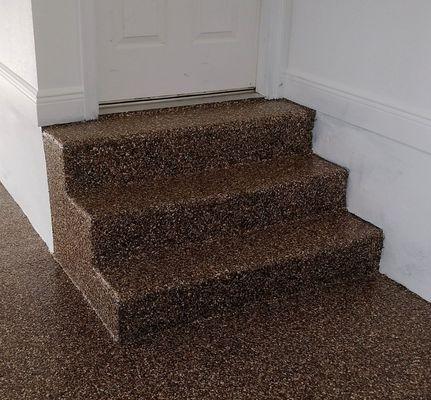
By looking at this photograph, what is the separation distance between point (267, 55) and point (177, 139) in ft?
2.23

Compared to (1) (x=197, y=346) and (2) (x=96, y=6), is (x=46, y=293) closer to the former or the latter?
(1) (x=197, y=346)

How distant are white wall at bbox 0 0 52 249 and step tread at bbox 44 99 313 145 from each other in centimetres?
16

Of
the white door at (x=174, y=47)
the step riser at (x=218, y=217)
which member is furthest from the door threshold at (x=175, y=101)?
the step riser at (x=218, y=217)

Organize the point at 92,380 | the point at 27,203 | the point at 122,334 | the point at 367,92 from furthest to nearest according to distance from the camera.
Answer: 1. the point at 27,203
2. the point at 367,92
3. the point at 122,334
4. the point at 92,380

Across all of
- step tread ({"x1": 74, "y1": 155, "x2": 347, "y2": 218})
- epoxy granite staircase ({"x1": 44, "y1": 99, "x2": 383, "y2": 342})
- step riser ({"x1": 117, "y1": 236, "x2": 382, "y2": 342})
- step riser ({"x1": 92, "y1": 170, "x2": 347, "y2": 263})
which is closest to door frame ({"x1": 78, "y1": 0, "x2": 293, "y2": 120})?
epoxy granite staircase ({"x1": 44, "y1": 99, "x2": 383, "y2": 342})

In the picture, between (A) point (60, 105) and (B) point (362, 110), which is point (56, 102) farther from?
(B) point (362, 110)

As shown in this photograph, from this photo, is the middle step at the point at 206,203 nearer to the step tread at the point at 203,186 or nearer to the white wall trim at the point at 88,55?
the step tread at the point at 203,186

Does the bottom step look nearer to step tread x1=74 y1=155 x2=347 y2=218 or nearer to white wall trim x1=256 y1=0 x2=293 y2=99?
step tread x1=74 y1=155 x2=347 y2=218

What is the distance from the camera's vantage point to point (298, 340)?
185cm

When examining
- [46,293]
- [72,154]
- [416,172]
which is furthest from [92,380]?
[416,172]

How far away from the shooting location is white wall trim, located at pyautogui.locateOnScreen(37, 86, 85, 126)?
215 centimetres

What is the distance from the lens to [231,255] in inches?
79.4

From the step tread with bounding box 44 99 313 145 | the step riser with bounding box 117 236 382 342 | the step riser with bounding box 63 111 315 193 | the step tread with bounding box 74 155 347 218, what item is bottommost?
the step riser with bounding box 117 236 382 342

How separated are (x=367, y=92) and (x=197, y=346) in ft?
3.63
